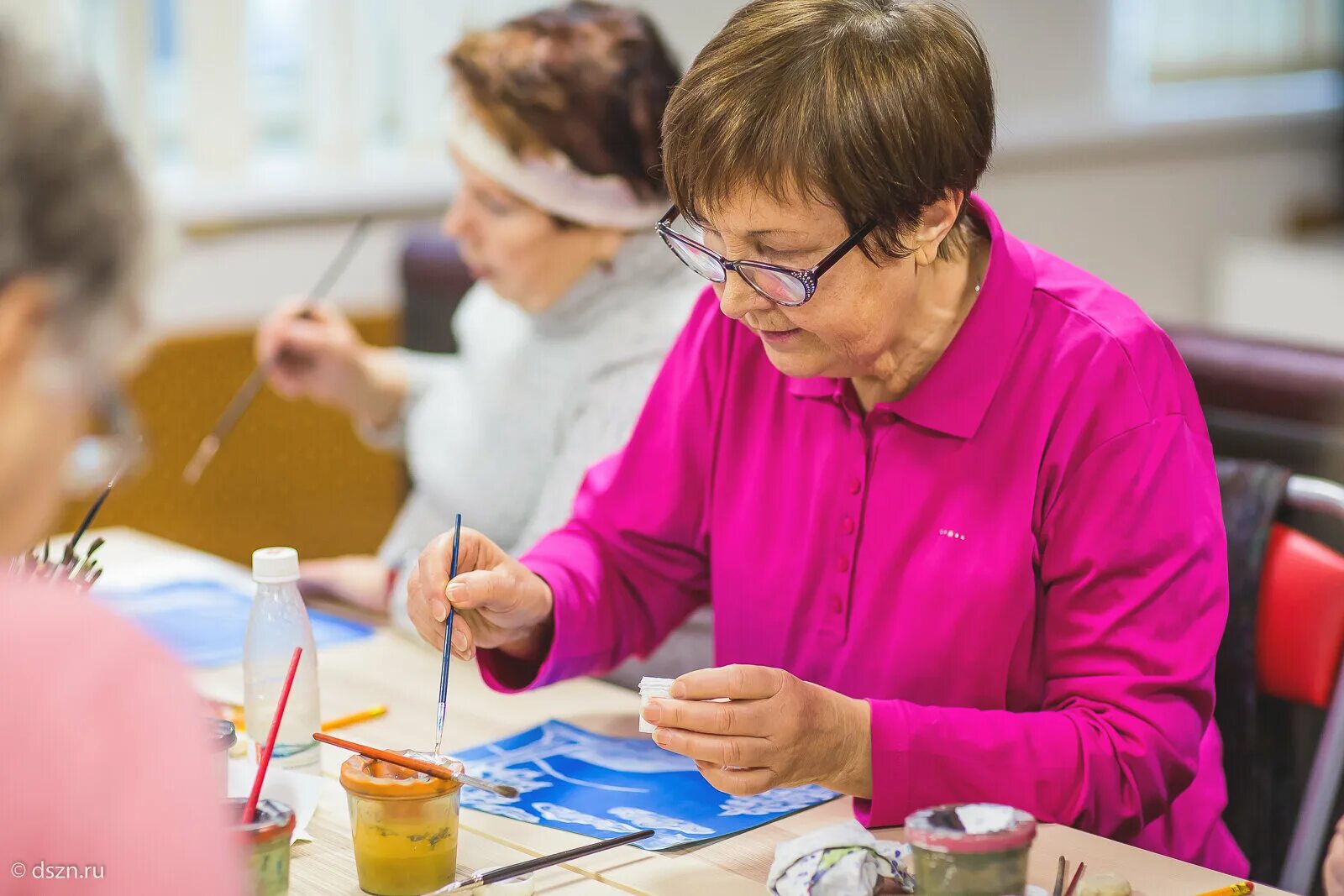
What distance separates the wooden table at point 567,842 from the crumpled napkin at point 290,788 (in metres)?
0.01

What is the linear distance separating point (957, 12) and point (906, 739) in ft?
2.13

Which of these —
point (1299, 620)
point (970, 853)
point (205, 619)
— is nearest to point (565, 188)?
point (205, 619)

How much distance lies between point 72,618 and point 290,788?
2.34ft

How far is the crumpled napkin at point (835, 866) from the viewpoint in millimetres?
1135

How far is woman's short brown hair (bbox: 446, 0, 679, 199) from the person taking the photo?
82.5 inches

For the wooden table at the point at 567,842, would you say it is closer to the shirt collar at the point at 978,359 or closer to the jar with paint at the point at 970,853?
the jar with paint at the point at 970,853

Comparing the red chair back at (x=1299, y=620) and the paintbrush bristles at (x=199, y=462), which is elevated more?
the red chair back at (x=1299, y=620)

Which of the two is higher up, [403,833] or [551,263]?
[551,263]

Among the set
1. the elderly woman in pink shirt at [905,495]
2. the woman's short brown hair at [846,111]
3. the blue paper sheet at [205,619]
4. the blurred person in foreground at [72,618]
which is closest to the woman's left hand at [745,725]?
the elderly woman in pink shirt at [905,495]

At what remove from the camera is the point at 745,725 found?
4.00ft

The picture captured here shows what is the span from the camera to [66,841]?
64cm

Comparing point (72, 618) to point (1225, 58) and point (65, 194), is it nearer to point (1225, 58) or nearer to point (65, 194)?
point (65, 194)

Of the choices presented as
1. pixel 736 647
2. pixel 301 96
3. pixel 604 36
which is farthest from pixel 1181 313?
pixel 736 647

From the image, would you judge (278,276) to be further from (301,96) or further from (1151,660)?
(1151,660)
